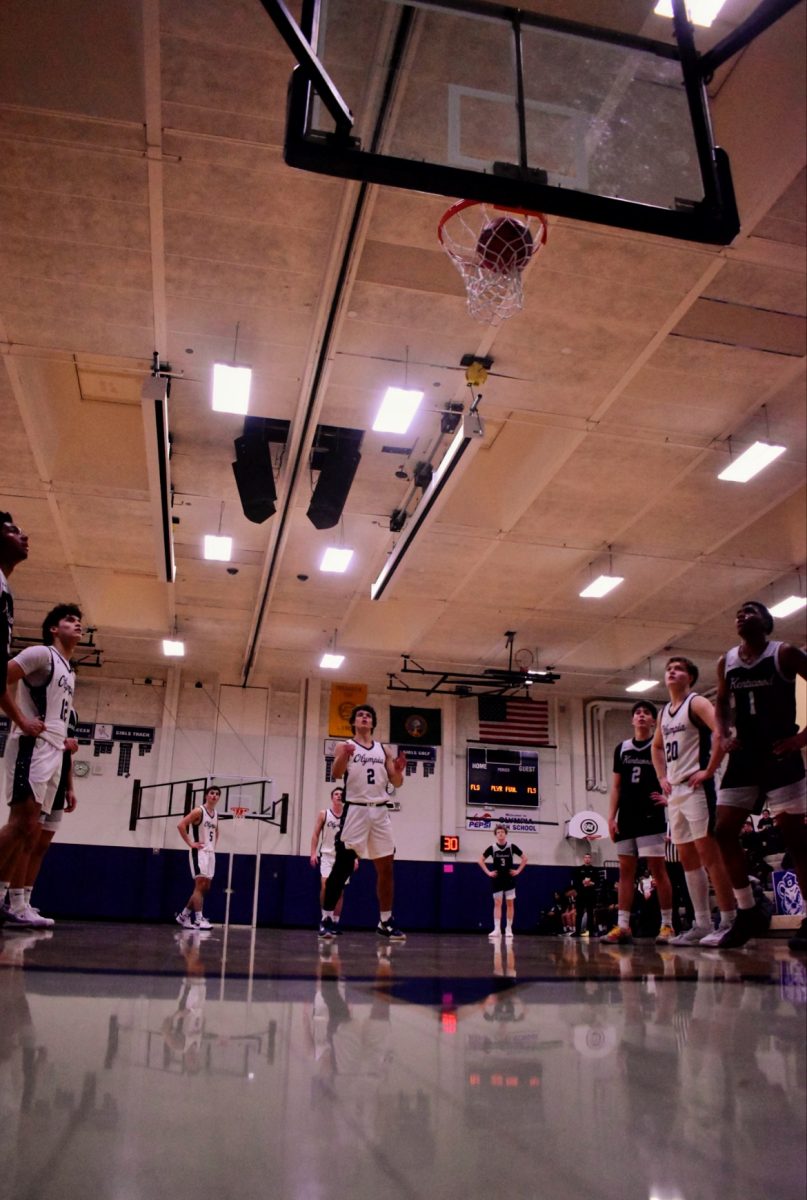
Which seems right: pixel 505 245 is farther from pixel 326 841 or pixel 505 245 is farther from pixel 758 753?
pixel 326 841

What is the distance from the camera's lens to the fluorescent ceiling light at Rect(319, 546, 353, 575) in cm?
1255

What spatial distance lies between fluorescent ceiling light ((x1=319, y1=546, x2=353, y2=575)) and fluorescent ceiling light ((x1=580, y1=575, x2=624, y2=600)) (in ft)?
12.7

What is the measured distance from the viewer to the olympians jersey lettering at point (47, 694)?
4895 millimetres

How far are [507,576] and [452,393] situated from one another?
16.7 ft

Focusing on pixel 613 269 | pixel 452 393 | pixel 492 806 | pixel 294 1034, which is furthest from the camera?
pixel 492 806

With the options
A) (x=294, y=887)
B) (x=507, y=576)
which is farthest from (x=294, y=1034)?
(x=294, y=887)

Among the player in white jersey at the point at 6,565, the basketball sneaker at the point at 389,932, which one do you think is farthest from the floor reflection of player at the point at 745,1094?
the basketball sneaker at the point at 389,932

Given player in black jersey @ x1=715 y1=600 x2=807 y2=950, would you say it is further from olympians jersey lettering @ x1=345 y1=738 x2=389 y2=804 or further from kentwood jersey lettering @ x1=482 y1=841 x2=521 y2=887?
kentwood jersey lettering @ x1=482 y1=841 x2=521 y2=887

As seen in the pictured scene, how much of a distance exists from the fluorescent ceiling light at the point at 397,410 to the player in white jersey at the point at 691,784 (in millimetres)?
4383

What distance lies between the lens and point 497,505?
11.5 m

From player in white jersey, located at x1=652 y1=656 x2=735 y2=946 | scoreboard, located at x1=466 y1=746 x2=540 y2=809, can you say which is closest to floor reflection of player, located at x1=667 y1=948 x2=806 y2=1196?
player in white jersey, located at x1=652 y1=656 x2=735 y2=946

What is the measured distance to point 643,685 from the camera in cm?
1872

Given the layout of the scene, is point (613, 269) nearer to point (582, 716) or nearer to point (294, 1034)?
point (294, 1034)

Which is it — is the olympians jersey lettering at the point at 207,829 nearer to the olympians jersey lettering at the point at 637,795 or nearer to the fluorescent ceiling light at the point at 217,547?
the fluorescent ceiling light at the point at 217,547
